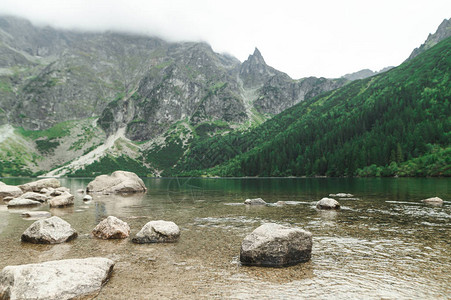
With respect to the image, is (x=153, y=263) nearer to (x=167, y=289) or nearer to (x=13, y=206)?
(x=167, y=289)

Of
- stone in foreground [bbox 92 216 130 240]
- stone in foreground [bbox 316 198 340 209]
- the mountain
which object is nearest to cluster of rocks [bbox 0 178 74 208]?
stone in foreground [bbox 92 216 130 240]

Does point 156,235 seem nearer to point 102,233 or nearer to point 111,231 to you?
point 111,231

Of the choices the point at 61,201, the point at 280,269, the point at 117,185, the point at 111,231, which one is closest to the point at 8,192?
the point at 117,185

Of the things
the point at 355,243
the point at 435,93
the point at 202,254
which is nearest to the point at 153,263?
the point at 202,254

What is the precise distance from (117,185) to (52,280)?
58786 millimetres

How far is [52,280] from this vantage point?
916 centimetres

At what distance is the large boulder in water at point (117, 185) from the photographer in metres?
63.5

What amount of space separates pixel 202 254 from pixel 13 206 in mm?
37615

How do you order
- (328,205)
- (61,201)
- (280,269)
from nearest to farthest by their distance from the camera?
(280,269), (328,205), (61,201)

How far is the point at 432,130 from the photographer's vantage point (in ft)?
429

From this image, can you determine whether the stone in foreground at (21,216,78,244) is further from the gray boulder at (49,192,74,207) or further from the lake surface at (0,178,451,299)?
the gray boulder at (49,192,74,207)

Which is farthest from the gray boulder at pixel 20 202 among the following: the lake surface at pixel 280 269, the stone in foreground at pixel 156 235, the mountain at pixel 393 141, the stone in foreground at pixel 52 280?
the mountain at pixel 393 141

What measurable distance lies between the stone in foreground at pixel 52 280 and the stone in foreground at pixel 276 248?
6.64 metres

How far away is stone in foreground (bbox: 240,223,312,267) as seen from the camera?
12.6 meters
